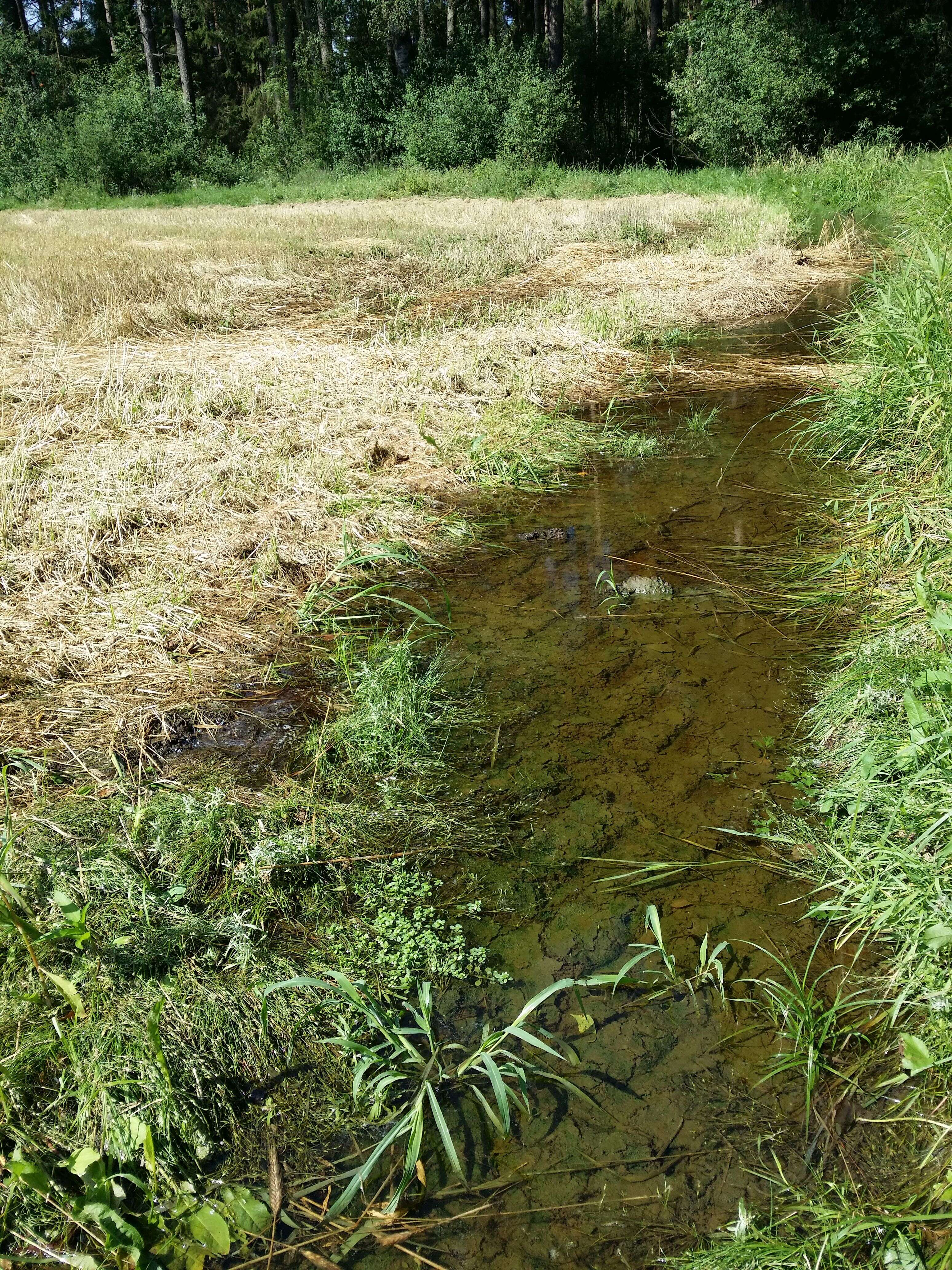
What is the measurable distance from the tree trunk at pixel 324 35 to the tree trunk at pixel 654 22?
10.1 meters

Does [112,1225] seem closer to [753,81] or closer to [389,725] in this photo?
[389,725]

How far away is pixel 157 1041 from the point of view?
189 cm

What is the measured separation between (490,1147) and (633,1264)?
349 mm

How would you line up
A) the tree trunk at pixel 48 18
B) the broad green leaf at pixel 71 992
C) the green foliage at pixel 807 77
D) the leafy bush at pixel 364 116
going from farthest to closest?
the tree trunk at pixel 48 18 → the leafy bush at pixel 364 116 → the green foliage at pixel 807 77 → the broad green leaf at pixel 71 992

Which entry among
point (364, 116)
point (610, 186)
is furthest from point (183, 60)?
point (610, 186)

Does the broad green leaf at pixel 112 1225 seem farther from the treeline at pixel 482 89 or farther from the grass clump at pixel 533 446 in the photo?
the treeline at pixel 482 89

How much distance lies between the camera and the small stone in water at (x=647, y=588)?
3.99 m

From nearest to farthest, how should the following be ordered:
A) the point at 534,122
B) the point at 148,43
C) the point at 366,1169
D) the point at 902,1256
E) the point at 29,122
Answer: the point at 902,1256 < the point at 366,1169 < the point at 534,122 < the point at 29,122 < the point at 148,43

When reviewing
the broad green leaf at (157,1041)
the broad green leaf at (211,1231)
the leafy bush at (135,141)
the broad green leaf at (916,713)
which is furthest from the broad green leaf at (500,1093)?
the leafy bush at (135,141)

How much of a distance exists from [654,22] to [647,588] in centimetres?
2911

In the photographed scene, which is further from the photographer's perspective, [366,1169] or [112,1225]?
[366,1169]

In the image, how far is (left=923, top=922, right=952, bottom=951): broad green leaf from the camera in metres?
2.01

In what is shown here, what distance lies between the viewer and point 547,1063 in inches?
81.7

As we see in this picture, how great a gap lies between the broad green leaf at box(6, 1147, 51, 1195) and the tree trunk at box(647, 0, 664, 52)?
Result: 31.3m
